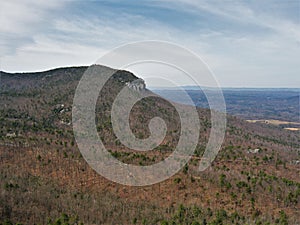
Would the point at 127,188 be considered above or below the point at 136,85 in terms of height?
below

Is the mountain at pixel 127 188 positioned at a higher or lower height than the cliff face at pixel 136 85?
lower

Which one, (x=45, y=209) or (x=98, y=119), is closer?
(x=45, y=209)

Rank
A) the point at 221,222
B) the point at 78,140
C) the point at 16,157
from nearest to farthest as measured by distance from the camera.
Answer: the point at 221,222 < the point at 16,157 < the point at 78,140

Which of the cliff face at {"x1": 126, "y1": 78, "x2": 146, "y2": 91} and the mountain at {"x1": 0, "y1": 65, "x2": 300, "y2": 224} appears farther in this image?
the cliff face at {"x1": 126, "y1": 78, "x2": 146, "y2": 91}

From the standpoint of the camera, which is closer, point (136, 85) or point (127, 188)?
point (127, 188)

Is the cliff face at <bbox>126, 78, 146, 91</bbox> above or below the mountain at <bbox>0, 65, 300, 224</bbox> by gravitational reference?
above

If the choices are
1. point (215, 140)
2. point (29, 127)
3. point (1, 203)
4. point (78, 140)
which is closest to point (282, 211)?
point (1, 203)

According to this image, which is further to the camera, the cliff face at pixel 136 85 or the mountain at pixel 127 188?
the cliff face at pixel 136 85

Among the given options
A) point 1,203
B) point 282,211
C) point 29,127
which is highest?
point 29,127

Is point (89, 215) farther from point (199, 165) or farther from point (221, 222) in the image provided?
point (199, 165)

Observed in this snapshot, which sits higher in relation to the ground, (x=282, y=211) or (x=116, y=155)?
(x=116, y=155)

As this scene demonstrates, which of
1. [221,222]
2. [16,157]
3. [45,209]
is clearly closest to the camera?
[221,222]
